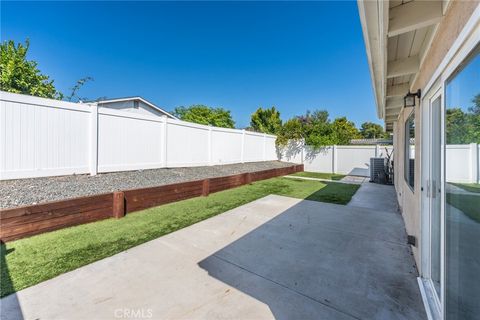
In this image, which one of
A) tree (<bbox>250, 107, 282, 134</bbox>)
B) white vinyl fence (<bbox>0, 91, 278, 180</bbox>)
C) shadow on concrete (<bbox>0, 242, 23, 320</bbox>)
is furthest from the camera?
tree (<bbox>250, 107, 282, 134</bbox>)

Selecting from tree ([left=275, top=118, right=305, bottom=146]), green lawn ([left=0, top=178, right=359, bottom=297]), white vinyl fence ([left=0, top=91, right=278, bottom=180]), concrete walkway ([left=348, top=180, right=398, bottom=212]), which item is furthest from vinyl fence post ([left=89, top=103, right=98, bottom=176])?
tree ([left=275, top=118, right=305, bottom=146])

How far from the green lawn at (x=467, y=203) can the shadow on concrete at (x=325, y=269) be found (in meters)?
1.20

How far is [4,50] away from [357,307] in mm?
16880

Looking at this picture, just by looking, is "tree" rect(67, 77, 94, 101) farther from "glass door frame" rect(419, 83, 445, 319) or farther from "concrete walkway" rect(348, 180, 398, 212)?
"glass door frame" rect(419, 83, 445, 319)

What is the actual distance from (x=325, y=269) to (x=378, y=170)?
29.2ft

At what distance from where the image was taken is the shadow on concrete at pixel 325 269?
2012 millimetres

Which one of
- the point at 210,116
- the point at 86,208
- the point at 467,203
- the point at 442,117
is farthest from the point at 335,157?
the point at 210,116

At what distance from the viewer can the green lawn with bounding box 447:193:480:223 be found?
4.08ft

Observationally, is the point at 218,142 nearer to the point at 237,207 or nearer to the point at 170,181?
the point at 170,181

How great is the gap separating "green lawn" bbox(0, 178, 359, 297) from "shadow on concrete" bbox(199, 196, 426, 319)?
1416 millimetres

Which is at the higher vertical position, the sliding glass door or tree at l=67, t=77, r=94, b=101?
tree at l=67, t=77, r=94, b=101

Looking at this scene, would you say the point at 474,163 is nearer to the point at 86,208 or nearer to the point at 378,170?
the point at 86,208

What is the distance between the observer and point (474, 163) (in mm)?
1282

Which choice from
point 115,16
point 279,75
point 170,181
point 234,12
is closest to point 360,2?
point 170,181
